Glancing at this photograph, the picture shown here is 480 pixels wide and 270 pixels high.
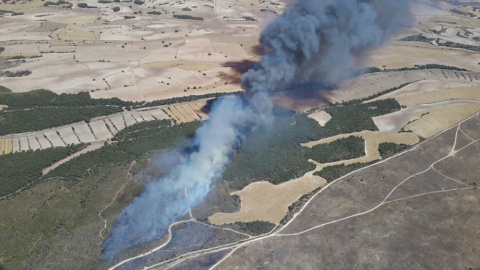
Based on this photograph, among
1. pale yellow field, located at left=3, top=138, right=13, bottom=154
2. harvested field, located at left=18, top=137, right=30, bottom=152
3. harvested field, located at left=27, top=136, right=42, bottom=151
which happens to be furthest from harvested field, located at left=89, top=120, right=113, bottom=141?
pale yellow field, located at left=3, top=138, right=13, bottom=154

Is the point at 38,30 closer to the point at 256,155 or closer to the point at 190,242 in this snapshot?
the point at 256,155

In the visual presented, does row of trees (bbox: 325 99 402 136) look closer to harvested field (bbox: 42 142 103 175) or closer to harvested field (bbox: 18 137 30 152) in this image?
harvested field (bbox: 42 142 103 175)

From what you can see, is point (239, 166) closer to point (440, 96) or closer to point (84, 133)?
point (84, 133)

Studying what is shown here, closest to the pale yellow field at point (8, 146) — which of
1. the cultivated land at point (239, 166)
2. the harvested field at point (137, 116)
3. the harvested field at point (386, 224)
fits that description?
the cultivated land at point (239, 166)

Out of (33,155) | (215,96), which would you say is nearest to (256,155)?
(215,96)

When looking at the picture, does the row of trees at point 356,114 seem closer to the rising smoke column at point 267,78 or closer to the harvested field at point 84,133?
the rising smoke column at point 267,78
